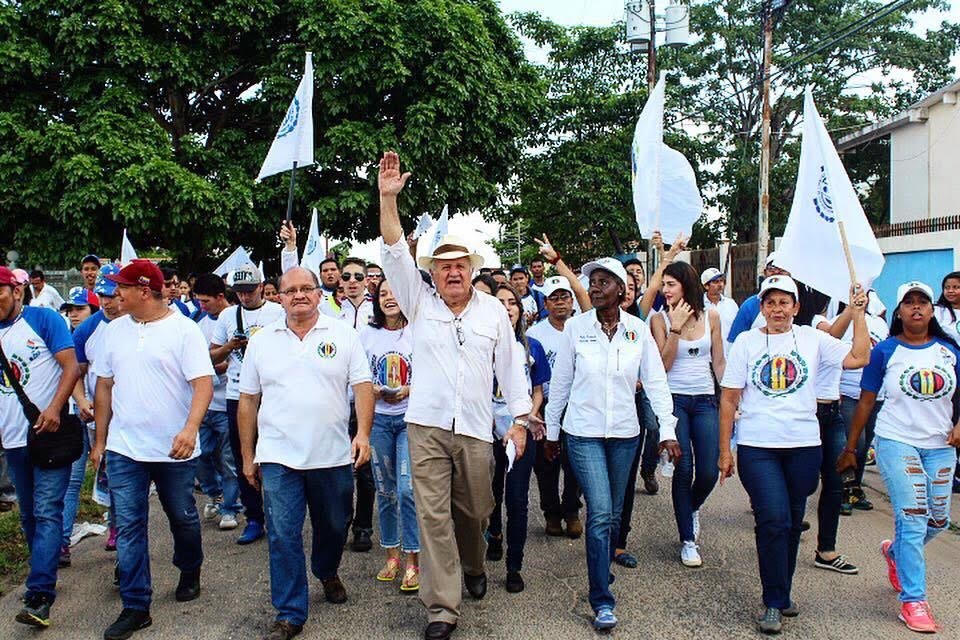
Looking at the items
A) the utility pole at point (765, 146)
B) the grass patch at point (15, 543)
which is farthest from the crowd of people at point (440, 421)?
the utility pole at point (765, 146)

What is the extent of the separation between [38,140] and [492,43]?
914 cm

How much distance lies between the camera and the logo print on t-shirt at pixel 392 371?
535 centimetres

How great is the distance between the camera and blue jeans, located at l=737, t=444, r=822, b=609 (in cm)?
446

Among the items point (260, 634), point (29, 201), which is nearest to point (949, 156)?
point (29, 201)

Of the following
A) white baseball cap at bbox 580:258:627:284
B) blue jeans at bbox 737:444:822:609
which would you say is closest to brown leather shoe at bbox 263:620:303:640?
blue jeans at bbox 737:444:822:609

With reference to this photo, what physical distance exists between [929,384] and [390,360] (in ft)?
10.1

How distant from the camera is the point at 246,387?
4676mm

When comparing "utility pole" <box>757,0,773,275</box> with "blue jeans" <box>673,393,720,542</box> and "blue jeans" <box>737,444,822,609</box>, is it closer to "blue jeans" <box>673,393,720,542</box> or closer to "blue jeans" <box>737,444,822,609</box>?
"blue jeans" <box>673,393,720,542</box>

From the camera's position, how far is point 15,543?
20.3 feet

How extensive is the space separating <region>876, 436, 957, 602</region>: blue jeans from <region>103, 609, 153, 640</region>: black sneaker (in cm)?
400

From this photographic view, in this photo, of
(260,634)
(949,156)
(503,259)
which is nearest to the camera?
(260,634)

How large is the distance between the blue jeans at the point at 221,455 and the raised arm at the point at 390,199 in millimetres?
2711

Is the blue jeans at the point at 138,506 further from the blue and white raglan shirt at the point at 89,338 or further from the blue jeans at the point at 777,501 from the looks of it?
the blue jeans at the point at 777,501

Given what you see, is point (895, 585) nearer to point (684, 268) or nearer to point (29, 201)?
point (684, 268)
